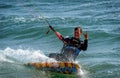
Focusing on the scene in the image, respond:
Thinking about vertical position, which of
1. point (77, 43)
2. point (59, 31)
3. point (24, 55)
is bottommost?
point (59, 31)

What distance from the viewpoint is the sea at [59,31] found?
1337cm

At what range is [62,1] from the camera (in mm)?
36875

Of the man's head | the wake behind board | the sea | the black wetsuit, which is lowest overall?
the sea

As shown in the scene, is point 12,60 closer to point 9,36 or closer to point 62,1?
point 9,36

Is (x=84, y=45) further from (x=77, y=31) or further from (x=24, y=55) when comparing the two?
(x=24, y=55)

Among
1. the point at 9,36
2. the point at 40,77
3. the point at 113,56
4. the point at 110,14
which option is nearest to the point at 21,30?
the point at 9,36

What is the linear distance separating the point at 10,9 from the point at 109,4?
405 inches

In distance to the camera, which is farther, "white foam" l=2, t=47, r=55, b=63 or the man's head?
"white foam" l=2, t=47, r=55, b=63

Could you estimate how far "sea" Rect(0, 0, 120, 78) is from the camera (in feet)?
43.9

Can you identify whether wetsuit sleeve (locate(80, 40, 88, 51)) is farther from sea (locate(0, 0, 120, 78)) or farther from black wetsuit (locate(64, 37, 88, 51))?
sea (locate(0, 0, 120, 78))

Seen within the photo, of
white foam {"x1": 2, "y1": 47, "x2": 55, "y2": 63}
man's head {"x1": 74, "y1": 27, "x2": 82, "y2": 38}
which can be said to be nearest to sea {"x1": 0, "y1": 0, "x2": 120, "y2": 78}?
white foam {"x1": 2, "y1": 47, "x2": 55, "y2": 63}

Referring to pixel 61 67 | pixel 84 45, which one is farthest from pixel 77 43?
pixel 61 67

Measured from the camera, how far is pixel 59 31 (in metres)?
22.1

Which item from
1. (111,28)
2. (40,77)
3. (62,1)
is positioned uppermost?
(40,77)
